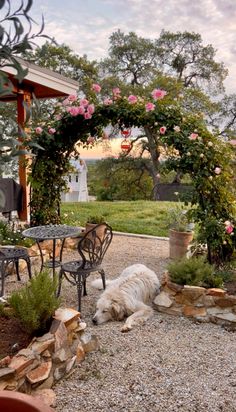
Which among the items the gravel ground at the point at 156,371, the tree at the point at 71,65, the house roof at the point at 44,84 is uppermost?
Answer: the tree at the point at 71,65

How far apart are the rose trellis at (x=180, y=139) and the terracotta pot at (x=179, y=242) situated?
Result: 1115mm

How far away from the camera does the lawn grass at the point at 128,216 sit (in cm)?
824

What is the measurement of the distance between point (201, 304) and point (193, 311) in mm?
106

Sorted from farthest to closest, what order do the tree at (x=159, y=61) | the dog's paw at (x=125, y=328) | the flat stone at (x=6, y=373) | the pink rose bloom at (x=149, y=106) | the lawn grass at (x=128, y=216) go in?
the tree at (x=159, y=61) → the lawn grass at (x=128, y=216) → the pink rose bloom at (x=149, y=106) → the dog's paw at (x=125, y=328) → the flat stone at (x=6, y=373)

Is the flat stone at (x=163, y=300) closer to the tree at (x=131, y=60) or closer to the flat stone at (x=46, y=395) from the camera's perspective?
the flat stone at (x=46, y=395)

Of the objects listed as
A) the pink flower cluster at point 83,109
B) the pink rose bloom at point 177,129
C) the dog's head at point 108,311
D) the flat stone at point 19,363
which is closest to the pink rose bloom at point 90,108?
the pink flower cluster at point 83,109

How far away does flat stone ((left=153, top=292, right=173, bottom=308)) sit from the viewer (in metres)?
3.98

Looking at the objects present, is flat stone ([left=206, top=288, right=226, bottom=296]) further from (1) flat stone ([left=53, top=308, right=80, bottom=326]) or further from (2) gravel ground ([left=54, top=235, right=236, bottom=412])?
(1) flat stone ([left=53, top=308, right=80, bottom=326])

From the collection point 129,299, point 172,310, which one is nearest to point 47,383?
point 129,299

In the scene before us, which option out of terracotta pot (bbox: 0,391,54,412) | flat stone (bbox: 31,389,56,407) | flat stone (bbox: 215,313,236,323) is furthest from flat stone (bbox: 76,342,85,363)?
flat stone (bbox: 215,313,236,323)

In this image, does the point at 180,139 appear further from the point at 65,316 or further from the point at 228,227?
the point at 65,316

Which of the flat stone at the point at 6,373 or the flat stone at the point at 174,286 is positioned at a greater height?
the flat stone at the point at 174,286

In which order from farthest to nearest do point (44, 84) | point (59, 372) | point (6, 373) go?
point (44, 84), point (59, 372), point (6, 373)

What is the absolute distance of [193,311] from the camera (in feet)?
12.7
